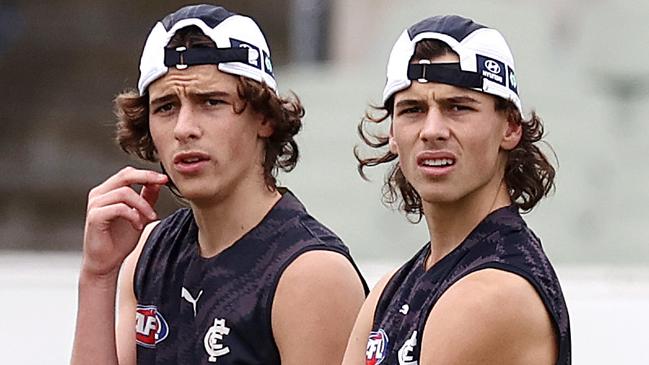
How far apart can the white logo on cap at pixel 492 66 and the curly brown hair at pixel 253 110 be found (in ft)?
1.76

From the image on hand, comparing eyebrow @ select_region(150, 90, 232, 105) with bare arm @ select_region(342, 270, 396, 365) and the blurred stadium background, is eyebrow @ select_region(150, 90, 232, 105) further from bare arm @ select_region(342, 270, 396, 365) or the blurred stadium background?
the blurred stadium background

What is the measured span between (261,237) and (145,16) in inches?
129

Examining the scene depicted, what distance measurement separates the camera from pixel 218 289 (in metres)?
3.06

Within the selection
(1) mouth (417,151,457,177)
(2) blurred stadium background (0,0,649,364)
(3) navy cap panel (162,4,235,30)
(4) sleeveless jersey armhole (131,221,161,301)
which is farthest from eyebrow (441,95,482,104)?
(2) blurred stadium background (0,0,649,364)

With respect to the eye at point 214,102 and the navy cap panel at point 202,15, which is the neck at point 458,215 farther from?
the navy cap panel at point 202,15

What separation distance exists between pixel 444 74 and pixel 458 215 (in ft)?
0.89

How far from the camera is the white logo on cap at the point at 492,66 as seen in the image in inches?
109

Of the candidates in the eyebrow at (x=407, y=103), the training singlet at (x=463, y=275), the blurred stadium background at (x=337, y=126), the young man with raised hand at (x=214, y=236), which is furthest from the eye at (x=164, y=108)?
the blurred stadium background at (x=337, y=126)

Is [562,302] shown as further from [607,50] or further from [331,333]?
[607,50]

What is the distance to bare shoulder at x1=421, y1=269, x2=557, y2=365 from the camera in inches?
101

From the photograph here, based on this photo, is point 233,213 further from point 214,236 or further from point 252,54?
point 252,54

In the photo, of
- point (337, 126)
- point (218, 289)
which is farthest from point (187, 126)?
point (337, 126)

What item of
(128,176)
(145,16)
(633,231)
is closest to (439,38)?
(128,176)

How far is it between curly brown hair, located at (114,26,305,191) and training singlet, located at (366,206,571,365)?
500 millimetres
